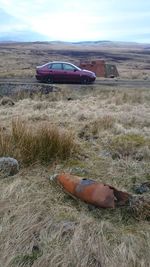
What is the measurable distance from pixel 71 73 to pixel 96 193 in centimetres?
1857

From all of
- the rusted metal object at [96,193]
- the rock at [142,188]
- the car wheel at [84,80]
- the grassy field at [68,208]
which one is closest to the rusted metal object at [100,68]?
the car wheel at [84,80]

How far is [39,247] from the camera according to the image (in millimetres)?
3523

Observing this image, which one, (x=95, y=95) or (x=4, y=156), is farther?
(x=95, y=95)

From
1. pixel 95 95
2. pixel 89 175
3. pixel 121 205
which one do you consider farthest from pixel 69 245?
pixel 95 95

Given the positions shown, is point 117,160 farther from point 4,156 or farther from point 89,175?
point 4,156

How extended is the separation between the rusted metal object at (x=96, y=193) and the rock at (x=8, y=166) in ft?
2.94

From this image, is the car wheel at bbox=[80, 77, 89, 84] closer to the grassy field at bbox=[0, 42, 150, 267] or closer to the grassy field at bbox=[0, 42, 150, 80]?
the grassy field at bbox=[0, 42, 150, 80]

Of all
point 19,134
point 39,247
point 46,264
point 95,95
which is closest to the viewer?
point 46,264

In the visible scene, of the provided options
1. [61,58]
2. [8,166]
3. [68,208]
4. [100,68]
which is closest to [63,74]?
[100,68]

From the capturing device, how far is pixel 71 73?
22281 mm

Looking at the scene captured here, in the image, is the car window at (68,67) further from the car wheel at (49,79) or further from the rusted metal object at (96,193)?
the rusted metal object at (96,193)

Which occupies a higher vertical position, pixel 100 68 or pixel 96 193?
pixel 96 193

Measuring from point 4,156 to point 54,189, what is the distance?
119 cm

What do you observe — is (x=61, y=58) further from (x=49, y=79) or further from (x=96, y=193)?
(x=96, y=193)
